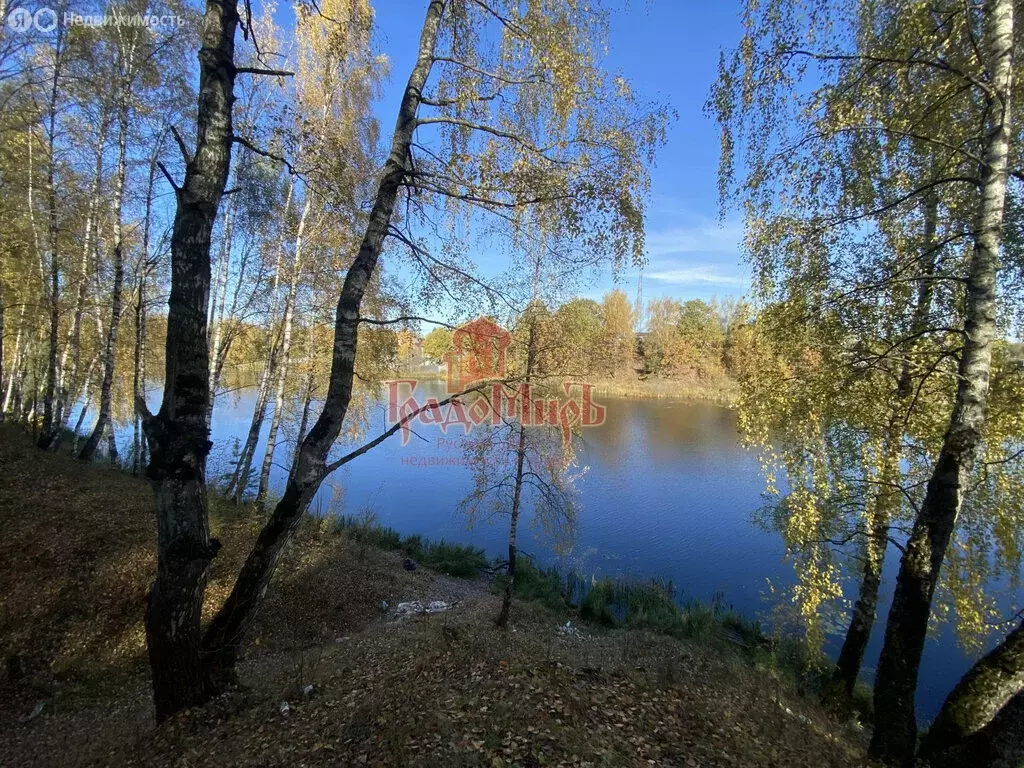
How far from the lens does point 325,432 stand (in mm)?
3186

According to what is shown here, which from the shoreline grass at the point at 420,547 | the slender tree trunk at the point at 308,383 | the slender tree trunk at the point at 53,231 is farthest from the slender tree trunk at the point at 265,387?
the slender tree trunk at the point at 53,231

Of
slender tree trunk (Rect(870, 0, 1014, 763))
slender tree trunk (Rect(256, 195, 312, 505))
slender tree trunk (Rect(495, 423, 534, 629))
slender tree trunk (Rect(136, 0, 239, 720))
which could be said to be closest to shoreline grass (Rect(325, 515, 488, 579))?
slender tree trunk (Rect(256, 195, 312, 505))

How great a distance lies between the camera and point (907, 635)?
3.18m

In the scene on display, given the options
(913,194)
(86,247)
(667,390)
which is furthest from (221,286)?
(667,390)

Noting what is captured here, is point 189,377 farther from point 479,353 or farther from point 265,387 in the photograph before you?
point 265,387

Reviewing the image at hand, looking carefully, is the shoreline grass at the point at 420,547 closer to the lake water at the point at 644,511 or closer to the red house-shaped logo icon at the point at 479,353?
the lake water at the point at 644,511

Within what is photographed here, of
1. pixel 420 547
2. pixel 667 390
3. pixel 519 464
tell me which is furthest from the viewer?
pixel 667 390

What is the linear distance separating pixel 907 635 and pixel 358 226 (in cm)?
649

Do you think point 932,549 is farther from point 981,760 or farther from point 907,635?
point 981,760

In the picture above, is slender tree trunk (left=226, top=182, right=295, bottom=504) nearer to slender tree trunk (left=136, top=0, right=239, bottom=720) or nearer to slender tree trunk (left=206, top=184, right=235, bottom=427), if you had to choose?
slender tree trunk (left=206, top=184, right=235, bottom=427)

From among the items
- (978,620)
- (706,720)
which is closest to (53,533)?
(706,720)

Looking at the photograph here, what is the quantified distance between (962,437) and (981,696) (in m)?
1.65

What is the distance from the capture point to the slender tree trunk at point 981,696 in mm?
2812

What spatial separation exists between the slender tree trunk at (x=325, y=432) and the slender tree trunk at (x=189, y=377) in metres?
0.34
